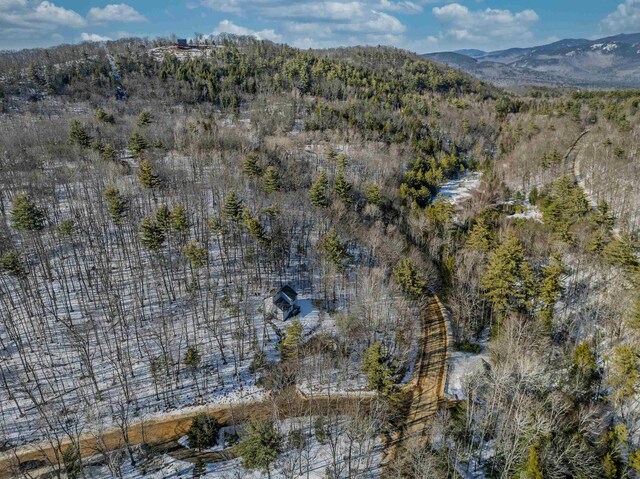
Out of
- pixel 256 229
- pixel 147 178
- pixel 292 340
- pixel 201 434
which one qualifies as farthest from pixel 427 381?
pixel 147 178

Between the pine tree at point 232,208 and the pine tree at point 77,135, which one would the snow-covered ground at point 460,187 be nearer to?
the pine tree at point 232,208

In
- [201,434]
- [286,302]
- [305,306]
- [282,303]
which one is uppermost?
[286,302]

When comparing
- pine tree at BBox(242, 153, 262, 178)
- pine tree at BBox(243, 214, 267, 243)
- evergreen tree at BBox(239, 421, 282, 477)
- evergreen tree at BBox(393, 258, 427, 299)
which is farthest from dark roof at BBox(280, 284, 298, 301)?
pine tree at BBox(242, 153, 262, 178)

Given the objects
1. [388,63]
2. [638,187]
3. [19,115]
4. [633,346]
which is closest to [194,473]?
[633,346]

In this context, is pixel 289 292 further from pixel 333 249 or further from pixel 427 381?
pixel 427 381

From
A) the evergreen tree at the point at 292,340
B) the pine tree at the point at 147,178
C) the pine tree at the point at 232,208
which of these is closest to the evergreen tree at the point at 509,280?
the evergreen tree at the point at 292,340

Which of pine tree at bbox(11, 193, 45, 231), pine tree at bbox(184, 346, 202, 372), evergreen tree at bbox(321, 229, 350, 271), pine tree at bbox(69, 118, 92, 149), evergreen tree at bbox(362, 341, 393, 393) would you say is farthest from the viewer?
pine tree at bbox(69, 118, 92, 149)

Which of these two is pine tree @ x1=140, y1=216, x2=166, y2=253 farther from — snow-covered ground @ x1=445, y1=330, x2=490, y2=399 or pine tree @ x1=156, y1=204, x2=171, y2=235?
snow-covered ground @ x1=445, y1=330, x2=490, y2=399

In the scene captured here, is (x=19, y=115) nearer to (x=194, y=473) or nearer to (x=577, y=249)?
(x=194, y=473)
